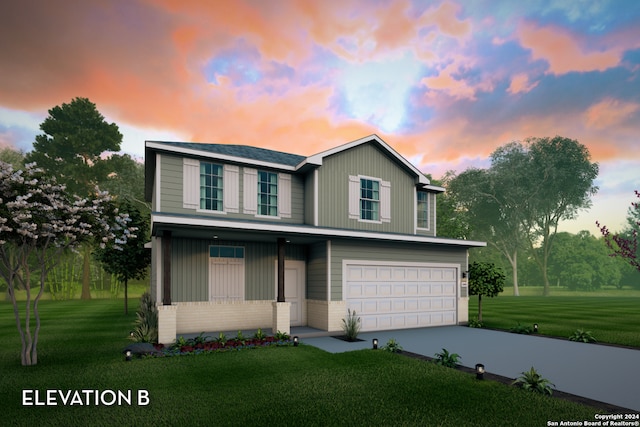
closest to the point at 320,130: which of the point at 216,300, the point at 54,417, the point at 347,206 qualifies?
the point at 347,206

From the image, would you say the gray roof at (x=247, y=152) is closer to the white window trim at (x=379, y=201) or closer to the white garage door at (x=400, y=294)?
the white window trim at (x=379, y=201)

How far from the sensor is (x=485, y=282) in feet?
53.9

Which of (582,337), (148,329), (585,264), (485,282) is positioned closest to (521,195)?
(485,282)

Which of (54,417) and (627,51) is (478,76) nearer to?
(627,51)

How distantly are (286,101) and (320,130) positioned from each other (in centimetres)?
346

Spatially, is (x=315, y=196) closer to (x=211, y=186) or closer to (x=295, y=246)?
(x=295, y=246)

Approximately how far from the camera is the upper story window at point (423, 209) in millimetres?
18922

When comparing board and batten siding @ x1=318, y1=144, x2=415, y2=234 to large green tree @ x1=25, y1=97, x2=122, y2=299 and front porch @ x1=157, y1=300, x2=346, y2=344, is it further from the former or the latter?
large green tree @ x1=25, y1=97, x2=122, y2=299

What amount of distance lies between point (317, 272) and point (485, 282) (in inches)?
301

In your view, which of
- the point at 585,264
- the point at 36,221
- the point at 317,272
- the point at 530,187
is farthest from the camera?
the point at 585,264

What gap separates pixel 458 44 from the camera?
19.7 metres

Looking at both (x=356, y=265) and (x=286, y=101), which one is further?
(x=286, y=101)

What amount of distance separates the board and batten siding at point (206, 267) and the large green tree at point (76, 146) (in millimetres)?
26123

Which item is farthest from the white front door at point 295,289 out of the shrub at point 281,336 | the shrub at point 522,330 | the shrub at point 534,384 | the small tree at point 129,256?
the small tree at point 129,256
